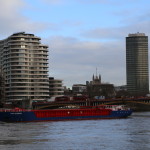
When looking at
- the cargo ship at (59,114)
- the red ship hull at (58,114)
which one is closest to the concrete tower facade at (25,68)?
the cargo ship at (59,114)

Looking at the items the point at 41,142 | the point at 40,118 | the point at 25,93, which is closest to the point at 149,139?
the point at 41,142

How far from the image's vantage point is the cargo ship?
93.2 metres

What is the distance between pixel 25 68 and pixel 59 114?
9239cm

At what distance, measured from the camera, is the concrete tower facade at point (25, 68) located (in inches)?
7441

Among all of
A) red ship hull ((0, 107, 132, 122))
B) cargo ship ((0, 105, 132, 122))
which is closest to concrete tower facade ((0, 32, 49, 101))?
cargo ship ((0, 105, 132, 122))

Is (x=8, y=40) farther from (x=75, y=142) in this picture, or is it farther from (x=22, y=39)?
(x=75, y=142)

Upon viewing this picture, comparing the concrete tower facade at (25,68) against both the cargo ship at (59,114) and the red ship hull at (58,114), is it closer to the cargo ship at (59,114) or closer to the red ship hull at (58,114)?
the cargo ship at (59,114)

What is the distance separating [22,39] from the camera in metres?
190

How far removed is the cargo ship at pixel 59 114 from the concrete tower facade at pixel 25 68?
86.9 metres

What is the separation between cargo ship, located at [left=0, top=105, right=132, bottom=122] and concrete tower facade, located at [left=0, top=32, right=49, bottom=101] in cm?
8685

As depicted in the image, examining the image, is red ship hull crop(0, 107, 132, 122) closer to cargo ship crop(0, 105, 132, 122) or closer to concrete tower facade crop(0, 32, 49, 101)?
cargo ship crop(0, 105, 132, 122)

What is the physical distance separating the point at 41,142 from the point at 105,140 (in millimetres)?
7505

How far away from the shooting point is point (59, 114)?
101 m

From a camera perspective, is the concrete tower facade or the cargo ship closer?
the cargo ship
